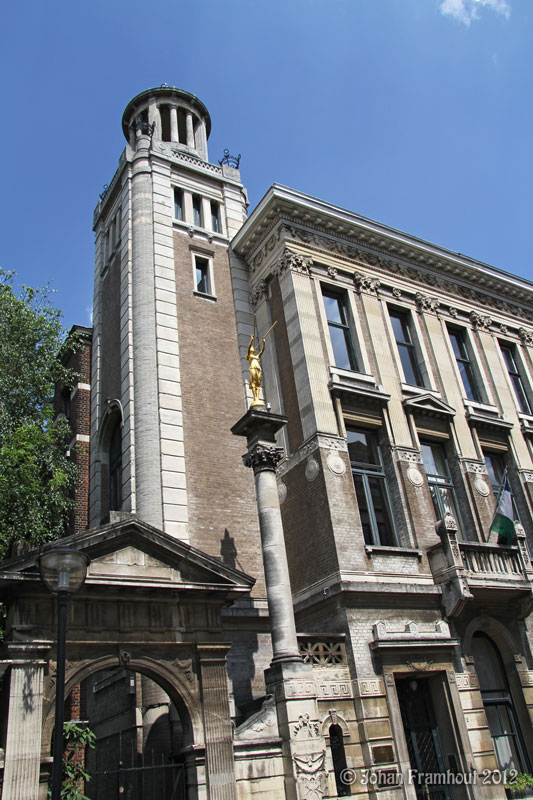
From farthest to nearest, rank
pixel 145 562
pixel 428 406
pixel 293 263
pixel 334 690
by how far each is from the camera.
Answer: pixel 293 263 < pixel 428 406 < pixel 334 690 < pixel 145 562

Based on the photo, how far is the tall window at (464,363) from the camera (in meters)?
24.0

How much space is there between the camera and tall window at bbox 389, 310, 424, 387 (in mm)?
22516

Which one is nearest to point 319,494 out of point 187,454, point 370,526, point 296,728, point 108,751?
point 370,526

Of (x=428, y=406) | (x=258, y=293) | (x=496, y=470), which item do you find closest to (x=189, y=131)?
(x=258, y=293)

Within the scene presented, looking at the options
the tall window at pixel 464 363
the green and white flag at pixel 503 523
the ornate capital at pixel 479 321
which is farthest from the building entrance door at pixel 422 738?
the ornate capital at pixel 479 321

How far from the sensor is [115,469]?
22.1 metres

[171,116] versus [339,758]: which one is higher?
[171,116]

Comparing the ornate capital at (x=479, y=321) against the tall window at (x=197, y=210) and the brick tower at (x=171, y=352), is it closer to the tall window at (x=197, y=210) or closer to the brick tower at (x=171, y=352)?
the brick tower at (x=171, y=352)

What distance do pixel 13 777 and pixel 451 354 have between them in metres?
18.1

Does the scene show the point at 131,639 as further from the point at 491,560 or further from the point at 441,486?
the point at 441,486

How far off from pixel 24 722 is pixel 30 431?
10.2 meters

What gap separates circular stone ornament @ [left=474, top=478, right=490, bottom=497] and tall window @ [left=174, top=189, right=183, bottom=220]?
13.8 m

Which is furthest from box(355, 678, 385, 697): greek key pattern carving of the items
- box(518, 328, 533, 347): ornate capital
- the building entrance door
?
box(518, 328, 533, 347): ornate capital

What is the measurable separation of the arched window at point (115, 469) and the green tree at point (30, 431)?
124 cm
